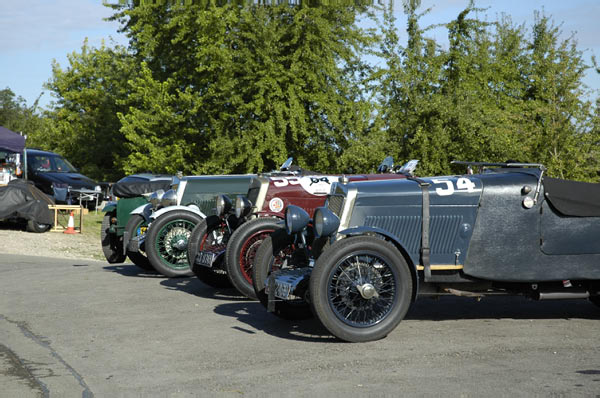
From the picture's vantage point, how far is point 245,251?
862 centimetres

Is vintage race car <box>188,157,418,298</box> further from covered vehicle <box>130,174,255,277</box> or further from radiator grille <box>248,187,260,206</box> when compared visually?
covered vehicle <box>130,174,255,277</box>

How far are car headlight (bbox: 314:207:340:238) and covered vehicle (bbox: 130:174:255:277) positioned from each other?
12.3 ft

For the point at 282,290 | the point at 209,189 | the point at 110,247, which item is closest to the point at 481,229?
the point at 282,290

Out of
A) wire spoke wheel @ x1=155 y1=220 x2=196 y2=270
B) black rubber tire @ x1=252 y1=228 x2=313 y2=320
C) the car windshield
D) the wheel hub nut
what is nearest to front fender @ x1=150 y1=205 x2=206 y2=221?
wire spoke wheel @ x1=155 y1=220 x2=196 y2=270

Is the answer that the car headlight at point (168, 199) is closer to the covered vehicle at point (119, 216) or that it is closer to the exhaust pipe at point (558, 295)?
the covered vehicle at point (119, 216)

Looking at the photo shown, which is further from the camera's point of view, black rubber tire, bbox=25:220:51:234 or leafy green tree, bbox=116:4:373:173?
leafy green tree, bbox=116:4:373:173

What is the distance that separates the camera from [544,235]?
23.7 feet

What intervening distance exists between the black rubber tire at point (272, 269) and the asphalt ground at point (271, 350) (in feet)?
0.42

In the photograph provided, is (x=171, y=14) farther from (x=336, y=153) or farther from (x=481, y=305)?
(x=481, y=305)

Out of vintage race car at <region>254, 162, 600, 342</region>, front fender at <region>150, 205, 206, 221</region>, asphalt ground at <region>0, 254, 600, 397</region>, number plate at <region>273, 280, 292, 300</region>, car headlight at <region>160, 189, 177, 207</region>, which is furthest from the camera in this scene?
car headlight at <region>160, 189, 177, 207</region>

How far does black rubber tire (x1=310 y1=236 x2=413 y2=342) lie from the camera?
6.32 meters

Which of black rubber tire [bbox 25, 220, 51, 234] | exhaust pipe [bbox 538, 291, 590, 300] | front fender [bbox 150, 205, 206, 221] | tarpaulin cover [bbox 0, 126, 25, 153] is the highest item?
tarpaulin cover [bbox 0, 126, 25, 153]

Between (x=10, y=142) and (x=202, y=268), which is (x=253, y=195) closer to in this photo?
(x=202, y=268)

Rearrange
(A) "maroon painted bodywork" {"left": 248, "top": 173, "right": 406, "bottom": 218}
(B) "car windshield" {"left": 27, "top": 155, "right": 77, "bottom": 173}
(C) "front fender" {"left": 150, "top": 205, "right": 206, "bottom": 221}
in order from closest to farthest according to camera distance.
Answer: (A) "maroon painted bodywork" {"left": 248, "top": 173, "right": 406, "bottom": 218}, (C) "front fender" {"left": 150, "top": 205, "right": 206, "bottom": 221}, (B) "car windshield" {"left": 27, "top": 155, "right": 77, "bottom": 173}
